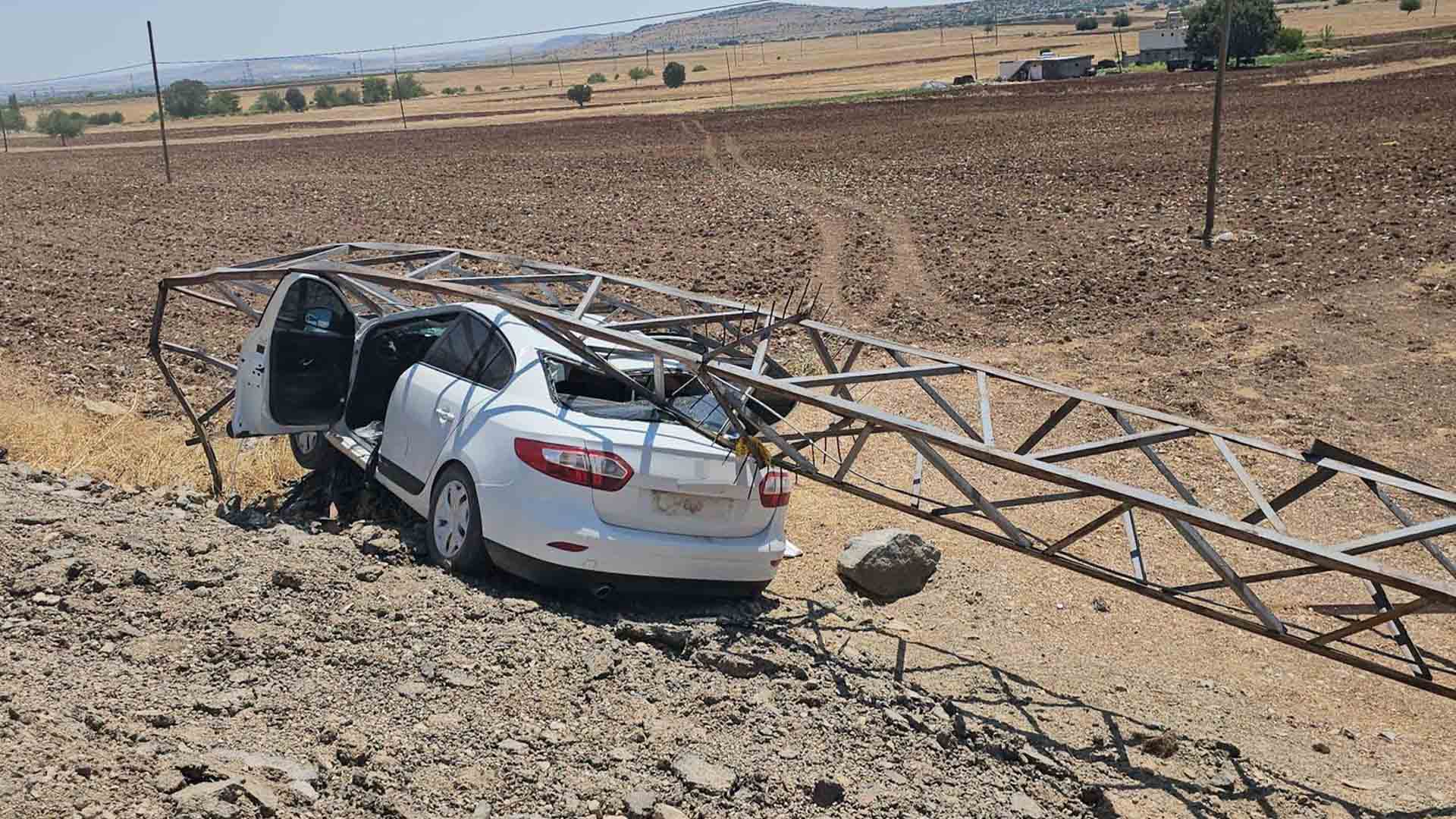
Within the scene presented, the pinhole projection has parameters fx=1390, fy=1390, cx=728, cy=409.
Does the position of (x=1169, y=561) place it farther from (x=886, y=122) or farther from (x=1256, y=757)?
(x=886, y=122)

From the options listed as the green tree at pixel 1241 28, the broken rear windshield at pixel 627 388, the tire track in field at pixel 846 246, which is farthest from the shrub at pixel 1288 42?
the broken rear windshield at pixel 627 388

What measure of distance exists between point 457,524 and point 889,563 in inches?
115

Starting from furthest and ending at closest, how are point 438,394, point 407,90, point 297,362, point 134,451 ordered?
point 407,90 < point 134,451 < point 297,362 < point 438,394

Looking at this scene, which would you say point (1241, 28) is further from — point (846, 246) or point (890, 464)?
point (890, 464)

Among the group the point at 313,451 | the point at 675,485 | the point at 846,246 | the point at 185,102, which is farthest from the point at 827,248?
the point at 185,102

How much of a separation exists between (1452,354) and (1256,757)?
9550mm

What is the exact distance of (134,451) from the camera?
1132 centimetres

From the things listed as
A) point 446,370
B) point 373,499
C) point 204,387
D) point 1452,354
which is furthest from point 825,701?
point 1452,354

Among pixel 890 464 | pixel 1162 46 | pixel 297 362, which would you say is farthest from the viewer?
pixel 1162 46

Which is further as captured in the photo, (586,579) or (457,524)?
(457,524)

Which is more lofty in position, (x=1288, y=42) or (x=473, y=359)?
(x=1288, y=42)

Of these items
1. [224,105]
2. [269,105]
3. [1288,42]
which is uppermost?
[224,105]

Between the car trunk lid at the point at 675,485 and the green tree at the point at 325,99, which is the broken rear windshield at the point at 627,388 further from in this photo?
the green tree at the point at 325,99

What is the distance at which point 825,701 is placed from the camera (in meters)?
6.54
